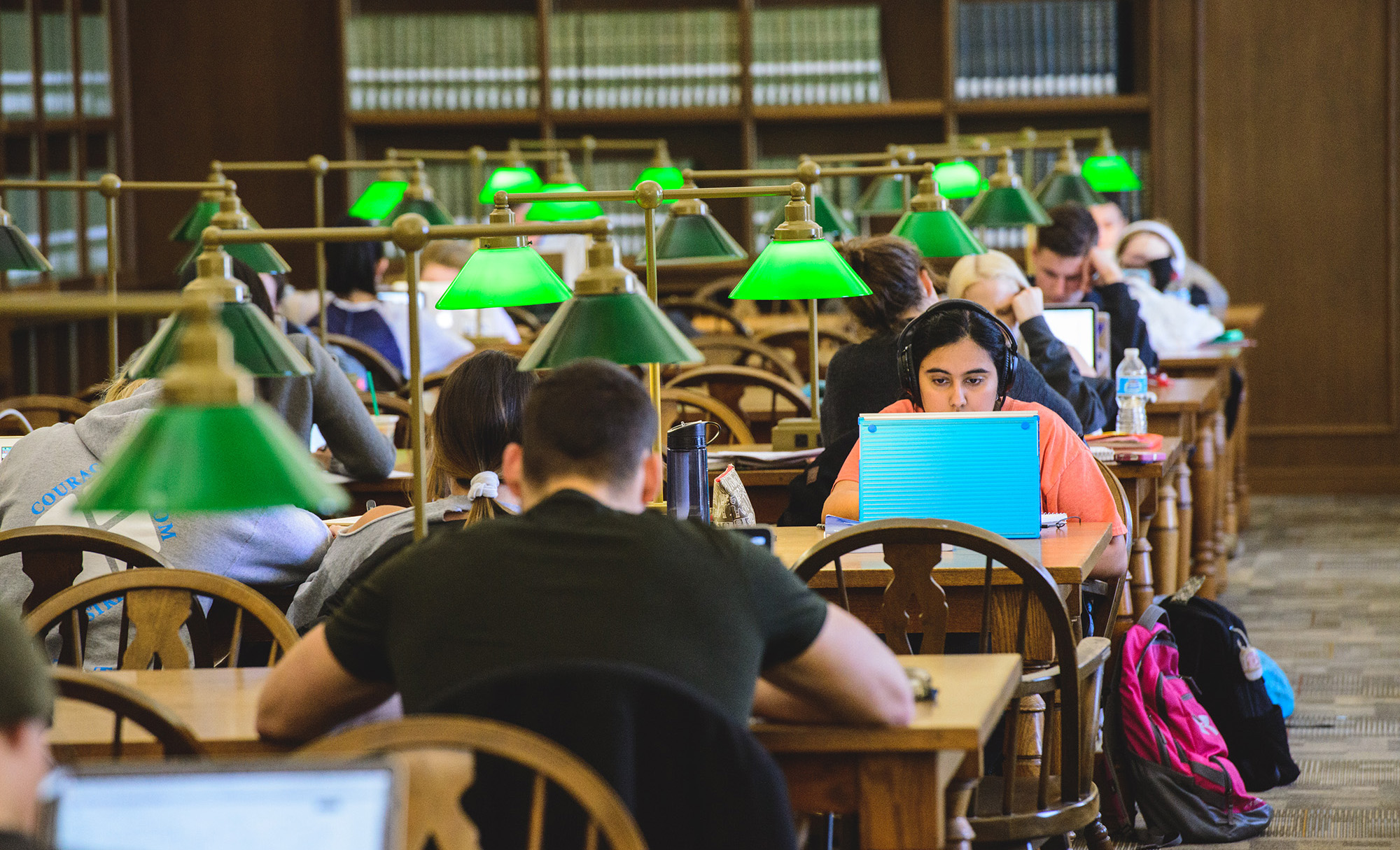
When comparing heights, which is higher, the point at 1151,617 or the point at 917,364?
the point at 917,364

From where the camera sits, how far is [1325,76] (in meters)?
7.13

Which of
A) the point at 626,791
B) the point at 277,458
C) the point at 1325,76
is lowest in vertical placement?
the point at 626,791

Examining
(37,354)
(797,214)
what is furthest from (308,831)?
(37,354)

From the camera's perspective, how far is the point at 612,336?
1.99 metres

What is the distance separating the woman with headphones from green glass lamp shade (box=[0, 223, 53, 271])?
5.87 feet

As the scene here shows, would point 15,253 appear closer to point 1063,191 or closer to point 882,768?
point 882,768

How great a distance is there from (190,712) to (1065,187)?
445 cm

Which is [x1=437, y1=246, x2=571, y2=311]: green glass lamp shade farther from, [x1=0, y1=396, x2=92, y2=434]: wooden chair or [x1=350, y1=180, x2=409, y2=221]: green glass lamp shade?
[x1=350, y1=180, x2=409, y2=221]: green glass lamp shade

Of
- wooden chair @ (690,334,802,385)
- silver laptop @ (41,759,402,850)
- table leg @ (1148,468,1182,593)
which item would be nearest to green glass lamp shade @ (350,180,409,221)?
wooden chair @ (690,334,802,385)

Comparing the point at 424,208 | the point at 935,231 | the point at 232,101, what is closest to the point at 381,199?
the point at 424,208

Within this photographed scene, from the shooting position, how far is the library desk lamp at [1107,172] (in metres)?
6.27

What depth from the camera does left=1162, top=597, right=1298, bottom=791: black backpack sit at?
10.8 feet

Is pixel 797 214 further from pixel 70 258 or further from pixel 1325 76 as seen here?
pixel 1325 76

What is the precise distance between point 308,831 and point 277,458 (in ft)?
0.92
